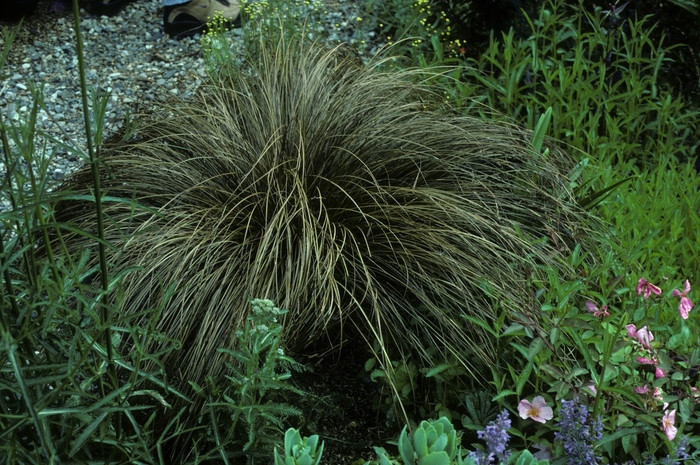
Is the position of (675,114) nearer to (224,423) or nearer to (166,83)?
(166,83)

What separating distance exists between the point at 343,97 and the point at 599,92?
1.20m

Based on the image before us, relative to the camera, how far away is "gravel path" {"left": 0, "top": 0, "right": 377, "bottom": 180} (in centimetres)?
396

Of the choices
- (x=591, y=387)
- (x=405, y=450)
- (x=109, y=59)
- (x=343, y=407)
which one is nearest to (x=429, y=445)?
(x=405, y=450)

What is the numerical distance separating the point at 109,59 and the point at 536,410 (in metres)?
3.23

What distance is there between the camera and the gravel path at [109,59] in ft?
13.0

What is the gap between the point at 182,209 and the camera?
2631mm

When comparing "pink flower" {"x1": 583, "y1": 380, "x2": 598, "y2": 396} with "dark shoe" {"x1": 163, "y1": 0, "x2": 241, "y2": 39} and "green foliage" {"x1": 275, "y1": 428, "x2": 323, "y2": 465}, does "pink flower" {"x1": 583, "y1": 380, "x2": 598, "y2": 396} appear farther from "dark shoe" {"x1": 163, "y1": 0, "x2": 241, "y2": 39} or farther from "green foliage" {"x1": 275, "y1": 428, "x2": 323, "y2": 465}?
"dark shoe" {"x1": 163, "y1": 0, "x2": 241, "y2": 39}

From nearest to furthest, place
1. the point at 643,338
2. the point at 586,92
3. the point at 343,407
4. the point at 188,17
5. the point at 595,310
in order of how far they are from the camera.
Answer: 1. the point at 643,338
2. the point at 595,310
3. the point at 343,407
4. the point at 586,92
5. the point at 188,17

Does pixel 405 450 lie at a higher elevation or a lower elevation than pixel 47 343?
lower

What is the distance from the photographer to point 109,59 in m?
4.35

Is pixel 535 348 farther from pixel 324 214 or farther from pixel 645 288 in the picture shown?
pixel 324 214

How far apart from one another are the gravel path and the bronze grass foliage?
1081 millimetres

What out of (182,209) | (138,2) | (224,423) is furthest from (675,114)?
(138,2)

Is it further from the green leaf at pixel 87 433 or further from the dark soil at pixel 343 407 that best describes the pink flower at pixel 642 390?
the green leaf at pixel 87 433
